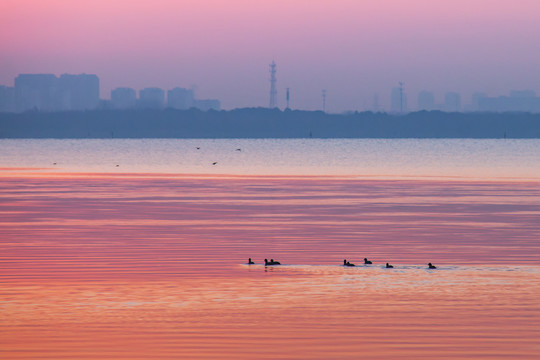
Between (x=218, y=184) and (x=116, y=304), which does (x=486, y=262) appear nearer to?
(x=116, y=304)

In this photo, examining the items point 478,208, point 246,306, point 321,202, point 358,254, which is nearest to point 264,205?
point 321,202

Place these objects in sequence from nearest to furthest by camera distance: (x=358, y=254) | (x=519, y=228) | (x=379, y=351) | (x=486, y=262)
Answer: (x=379, y=351) < (x=486, y=262) < (x=358, y=254) < (x=519, y=228)

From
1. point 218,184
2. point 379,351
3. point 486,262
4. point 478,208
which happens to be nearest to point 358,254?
point 486,262

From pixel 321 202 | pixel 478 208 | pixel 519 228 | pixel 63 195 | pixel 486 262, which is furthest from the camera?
pixel 63 195

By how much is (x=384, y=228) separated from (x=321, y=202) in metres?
13.8

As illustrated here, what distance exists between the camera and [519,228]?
3850 centimetres

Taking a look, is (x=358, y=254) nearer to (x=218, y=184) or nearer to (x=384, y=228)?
(x=384, y=228)

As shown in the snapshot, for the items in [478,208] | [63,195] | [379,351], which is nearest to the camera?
[379,351]

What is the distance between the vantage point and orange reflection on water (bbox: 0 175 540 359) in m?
18.2

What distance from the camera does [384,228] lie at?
1535 inches

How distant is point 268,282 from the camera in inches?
989

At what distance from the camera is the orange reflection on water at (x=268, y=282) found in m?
18.2

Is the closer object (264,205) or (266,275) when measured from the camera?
(266,275)

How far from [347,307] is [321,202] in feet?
103
